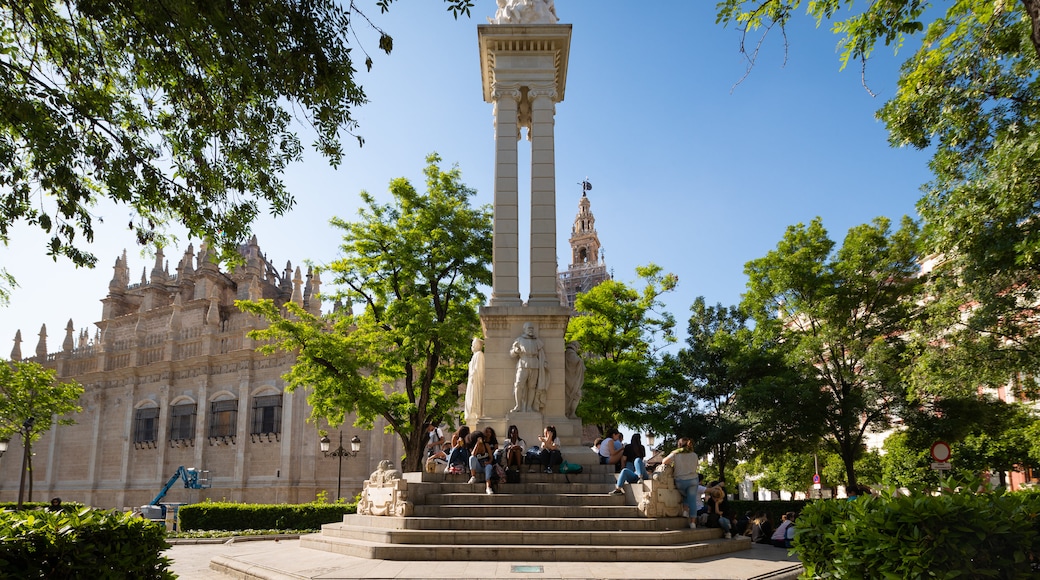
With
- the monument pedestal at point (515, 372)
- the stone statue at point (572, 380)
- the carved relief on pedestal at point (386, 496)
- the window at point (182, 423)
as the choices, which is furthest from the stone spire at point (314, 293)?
the carved relief on pedestal at point (386, 496)

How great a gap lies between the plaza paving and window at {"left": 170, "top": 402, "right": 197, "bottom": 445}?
3704cm

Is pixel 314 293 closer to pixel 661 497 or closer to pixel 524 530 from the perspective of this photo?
pixel 524 530

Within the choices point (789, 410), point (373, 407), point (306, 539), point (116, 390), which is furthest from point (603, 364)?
point (116, 390)

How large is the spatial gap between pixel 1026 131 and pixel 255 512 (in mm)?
24652

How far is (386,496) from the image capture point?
13141 mm

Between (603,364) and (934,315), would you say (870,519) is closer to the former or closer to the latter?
(934,315)

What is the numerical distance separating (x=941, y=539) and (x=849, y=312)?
70.2ft

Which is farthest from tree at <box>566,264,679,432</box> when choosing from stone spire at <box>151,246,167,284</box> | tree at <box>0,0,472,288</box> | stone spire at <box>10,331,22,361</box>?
stone spire at <box>10,331,22,361</box>

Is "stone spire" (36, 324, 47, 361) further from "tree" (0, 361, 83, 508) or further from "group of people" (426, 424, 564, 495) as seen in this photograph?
"group of people" (426, 424, 564, 495)

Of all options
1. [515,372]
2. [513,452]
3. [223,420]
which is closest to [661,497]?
[513,452]

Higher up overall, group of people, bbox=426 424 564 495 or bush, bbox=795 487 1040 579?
group of people, bbox=426 424 564 495

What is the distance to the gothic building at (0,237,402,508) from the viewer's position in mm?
39844

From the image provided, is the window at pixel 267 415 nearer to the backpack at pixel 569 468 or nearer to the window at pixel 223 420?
the window at pixel 223 420

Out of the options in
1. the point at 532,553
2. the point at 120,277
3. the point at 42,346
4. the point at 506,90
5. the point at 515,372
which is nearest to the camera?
the point at 532,553
